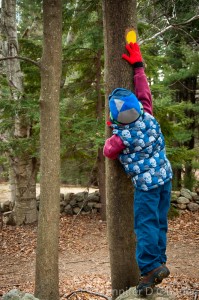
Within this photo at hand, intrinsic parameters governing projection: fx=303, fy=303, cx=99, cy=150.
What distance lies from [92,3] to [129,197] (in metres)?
6.95

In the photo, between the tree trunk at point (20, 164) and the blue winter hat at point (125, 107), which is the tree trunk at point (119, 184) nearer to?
the blue winter hat at point (125, 107)

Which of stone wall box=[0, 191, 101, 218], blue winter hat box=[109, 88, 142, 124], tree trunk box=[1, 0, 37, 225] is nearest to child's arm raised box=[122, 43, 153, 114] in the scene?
blue winter hat box=[109, 88, 142, 124]

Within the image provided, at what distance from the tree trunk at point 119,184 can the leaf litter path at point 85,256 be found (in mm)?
1420

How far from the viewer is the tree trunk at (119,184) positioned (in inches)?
118

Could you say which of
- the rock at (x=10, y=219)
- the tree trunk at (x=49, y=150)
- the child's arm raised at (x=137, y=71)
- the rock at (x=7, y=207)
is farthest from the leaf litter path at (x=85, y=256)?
the child's arm raised at (x=137, y=71)

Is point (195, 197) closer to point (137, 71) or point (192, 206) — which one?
point (192, 206)

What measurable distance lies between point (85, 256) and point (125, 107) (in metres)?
5.77

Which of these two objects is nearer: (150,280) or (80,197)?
(150,280)

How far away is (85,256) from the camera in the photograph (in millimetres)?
7656

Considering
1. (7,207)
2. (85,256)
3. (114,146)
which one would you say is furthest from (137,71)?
(7,207)

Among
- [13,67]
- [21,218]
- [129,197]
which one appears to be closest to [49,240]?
[129,197]

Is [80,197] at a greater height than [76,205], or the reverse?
[80,197]

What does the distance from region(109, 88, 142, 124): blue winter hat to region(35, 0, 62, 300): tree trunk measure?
2127 millimetres

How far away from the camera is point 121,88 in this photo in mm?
2934
